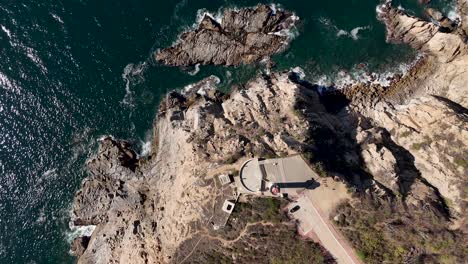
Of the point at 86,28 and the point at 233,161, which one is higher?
the point at 86,28

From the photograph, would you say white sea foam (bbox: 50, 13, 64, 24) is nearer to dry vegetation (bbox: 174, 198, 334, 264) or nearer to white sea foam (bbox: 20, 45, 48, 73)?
white sea foam (bbox: 20, 45, 48, 73)

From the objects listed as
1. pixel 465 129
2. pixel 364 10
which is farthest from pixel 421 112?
pixel 364 10

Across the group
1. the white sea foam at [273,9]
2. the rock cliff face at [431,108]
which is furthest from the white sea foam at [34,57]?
the rock cliff face at [431,108]

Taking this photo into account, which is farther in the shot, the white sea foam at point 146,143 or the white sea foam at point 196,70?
the white sea foam at point 196,70

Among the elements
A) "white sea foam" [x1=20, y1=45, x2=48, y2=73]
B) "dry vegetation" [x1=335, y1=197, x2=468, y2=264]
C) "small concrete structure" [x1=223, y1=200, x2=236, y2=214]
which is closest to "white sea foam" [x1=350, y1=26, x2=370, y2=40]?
"dry vegetation" [x1=335, y1=197, x2=468, y2=264]

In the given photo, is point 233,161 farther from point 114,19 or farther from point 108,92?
point 114,19

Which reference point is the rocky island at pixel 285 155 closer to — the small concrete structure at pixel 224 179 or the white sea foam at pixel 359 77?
the white sea foam at pixel 359 77
